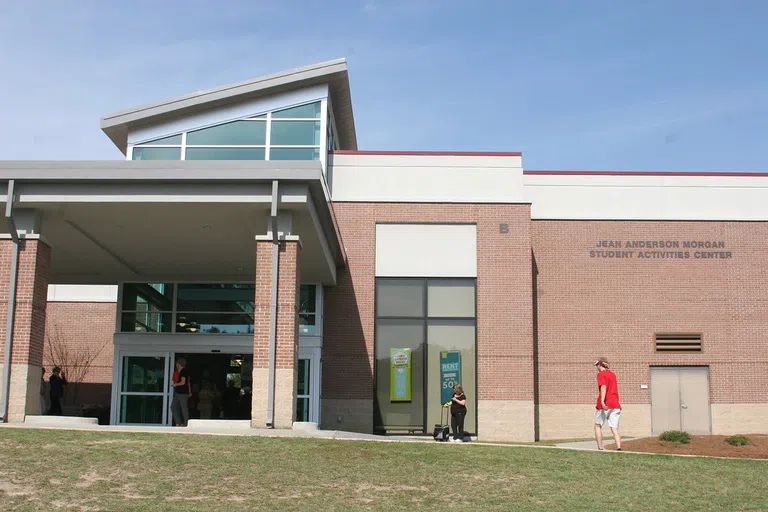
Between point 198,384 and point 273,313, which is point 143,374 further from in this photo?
point 273,313

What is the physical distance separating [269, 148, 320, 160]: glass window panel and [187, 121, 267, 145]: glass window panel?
26.1 inches

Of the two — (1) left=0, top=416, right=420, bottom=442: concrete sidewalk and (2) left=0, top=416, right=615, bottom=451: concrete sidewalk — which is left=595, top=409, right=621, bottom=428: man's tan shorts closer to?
(2) left=0, top=416, right=615, bottom=451: concrete sidewalk

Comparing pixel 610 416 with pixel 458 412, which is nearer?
pixel 610 416

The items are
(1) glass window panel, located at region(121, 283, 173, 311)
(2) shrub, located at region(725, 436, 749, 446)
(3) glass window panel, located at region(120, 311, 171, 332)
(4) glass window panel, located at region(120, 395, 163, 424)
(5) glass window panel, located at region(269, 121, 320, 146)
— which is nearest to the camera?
(2) shrub, located at region(725, 436, 749, 446)

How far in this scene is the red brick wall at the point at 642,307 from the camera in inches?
1020

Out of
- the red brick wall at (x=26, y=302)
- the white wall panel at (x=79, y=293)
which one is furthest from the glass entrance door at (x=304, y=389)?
the white wall panel at (x=79, y=293)

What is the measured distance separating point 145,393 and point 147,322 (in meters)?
1.93

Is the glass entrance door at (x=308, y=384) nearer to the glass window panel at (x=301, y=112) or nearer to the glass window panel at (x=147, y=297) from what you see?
the glass window panel at (x=147, y=297)

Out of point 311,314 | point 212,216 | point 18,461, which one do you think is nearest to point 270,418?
point 212,216

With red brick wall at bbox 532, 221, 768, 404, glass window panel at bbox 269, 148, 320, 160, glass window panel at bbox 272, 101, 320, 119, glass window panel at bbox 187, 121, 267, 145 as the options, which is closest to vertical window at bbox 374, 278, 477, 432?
red brick wall at bbox 532, 221, 768, 404

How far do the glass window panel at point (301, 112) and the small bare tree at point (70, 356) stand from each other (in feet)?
44.7

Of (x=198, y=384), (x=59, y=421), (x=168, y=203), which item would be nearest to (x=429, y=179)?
(x=198, y=384)

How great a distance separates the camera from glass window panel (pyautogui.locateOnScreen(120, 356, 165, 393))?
2416cm

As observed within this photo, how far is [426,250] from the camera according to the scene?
82.2ft
